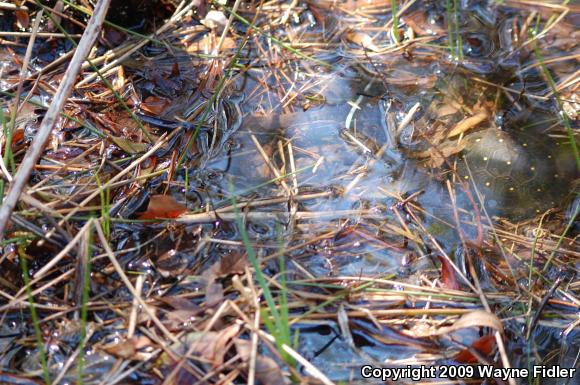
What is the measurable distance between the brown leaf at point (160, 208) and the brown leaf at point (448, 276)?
1007mm

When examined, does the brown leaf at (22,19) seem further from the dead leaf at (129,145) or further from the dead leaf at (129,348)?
the dead leaf at (129,348)

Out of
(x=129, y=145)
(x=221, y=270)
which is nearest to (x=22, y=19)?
(x=129, y=145)

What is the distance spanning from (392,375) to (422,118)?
4.16 ft

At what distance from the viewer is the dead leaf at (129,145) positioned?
2.32 meters

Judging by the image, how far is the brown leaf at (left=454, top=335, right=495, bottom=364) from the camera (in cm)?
175

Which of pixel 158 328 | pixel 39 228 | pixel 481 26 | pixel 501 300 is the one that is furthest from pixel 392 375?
pixel 481 26

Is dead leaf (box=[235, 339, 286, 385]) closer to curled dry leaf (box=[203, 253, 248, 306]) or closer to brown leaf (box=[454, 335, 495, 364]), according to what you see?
curled dry leaf (box=[203, 253, 248, 306])

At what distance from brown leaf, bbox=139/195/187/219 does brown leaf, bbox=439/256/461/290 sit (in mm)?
1007

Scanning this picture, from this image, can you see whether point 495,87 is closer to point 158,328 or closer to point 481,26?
point 481,26

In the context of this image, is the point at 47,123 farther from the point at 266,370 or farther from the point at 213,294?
the point at 266,370

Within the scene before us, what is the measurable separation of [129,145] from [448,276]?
1.37m

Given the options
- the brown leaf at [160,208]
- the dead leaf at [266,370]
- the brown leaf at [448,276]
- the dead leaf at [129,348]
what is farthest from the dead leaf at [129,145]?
the brown leaf at [448,276]

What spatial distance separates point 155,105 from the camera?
2.52m

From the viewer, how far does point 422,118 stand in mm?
2572
